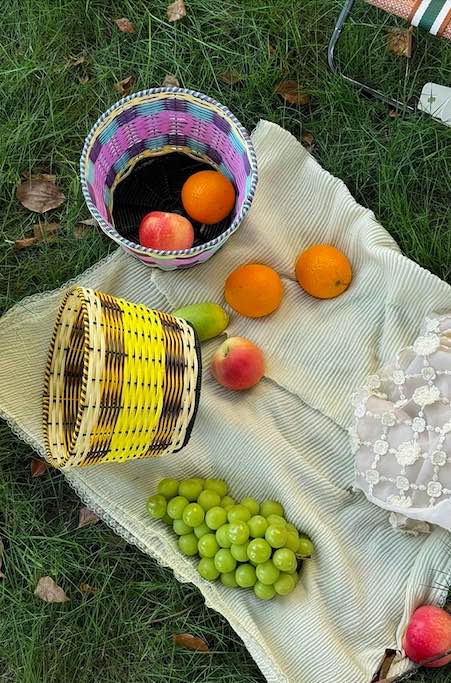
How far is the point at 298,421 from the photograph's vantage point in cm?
214

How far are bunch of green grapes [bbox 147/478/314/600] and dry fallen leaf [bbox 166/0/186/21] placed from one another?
4.85 ft

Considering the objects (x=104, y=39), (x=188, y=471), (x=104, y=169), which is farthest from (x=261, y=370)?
(x=104, y=39)

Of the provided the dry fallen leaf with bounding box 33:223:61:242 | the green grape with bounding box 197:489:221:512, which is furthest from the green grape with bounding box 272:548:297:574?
the dry fallen leaf with bounding box 33:223:61:242

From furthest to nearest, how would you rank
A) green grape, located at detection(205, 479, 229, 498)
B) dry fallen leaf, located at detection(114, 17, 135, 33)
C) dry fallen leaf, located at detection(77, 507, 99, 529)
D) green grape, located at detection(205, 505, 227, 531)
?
dry fallen leaf, located at detection(114, 17, 135, 33)
dry fallen leaf, located at detection(77, 507, 99, 529)
green grape, located at detection(205, 479, 229, 498)
green grape, located at detection(205, 505, 227, 531)

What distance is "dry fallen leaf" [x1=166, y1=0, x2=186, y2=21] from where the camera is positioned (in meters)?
2.44

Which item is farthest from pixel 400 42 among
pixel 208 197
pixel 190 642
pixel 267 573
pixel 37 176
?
pixel 190 642

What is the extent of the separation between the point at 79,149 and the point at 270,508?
1.27 m

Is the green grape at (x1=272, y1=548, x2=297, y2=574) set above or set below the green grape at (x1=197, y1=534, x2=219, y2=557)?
above

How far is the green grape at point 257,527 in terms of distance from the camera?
193 cm

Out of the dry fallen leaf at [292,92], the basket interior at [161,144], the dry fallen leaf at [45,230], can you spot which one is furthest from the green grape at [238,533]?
the dry fallen leaf at [292,92]

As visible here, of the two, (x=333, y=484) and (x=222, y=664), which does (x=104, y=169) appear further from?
(x=222, y=664)

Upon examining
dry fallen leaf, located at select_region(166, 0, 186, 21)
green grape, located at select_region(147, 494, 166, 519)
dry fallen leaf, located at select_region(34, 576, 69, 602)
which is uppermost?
dry fallen leaf, located at select_region(166, 0, 186, 21)

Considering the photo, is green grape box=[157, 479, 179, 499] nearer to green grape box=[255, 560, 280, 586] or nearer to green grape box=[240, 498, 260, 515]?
green grape box=[240, 498, 260, 515]

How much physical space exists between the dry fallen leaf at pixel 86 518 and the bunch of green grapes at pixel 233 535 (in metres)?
0.23
